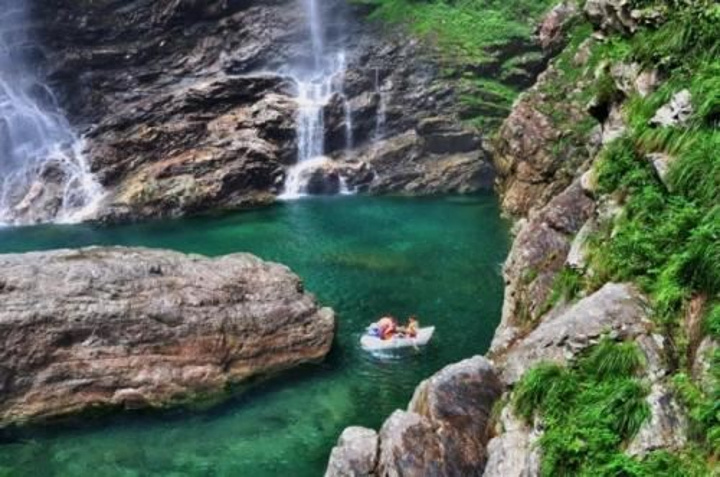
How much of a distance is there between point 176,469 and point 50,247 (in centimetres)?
2053

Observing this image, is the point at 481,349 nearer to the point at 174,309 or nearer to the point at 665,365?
the point at 174,309

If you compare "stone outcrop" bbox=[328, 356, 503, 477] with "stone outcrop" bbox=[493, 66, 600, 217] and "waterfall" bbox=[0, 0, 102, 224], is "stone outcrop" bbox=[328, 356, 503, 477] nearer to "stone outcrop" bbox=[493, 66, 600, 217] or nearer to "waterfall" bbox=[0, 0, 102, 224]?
"stone outcrop" bbox=[493, 66, 600, 217]

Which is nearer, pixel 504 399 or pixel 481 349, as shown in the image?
pixel 504 399

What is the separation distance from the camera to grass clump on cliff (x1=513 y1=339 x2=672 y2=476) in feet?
27.6

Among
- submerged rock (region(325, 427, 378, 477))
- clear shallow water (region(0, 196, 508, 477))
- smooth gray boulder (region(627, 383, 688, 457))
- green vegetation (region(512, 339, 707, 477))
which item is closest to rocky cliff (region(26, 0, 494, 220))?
clear shallow water (region(0, 196, 508, 477))

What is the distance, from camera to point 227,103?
43.0 metres

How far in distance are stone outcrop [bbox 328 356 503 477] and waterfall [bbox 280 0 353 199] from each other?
98.9 feet

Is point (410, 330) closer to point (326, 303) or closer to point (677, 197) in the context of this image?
point (326, 303)

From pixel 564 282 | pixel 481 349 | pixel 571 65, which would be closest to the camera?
pixel 564 282

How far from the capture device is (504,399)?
1138 centimetres

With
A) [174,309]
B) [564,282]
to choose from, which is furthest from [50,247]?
[564,282]

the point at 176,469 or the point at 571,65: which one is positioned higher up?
the point at 571,65

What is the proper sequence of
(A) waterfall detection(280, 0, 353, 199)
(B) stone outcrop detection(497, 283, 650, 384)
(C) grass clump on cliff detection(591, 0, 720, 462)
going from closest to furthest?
(C) grass clump on cliff detection(591, 0, 720, 462) → (B) stone outcrop detection(497, 283, 650, 384) → (A) waterfall detection(280, 0, 353, 199)

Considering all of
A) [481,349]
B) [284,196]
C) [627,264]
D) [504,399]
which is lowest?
[284,196]
